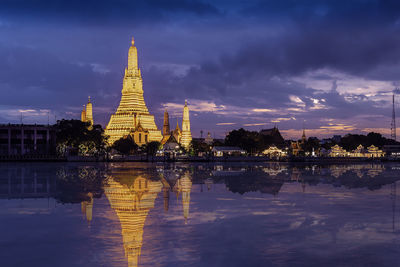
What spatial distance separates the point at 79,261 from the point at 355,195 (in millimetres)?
16615

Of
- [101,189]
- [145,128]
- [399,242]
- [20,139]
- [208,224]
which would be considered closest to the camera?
[399,242]

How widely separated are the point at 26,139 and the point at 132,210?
8739 cm

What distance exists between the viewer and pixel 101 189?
24.7 metres

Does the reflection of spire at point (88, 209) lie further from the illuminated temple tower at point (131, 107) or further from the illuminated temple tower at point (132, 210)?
the illuminated temple tower at point (131, 107)

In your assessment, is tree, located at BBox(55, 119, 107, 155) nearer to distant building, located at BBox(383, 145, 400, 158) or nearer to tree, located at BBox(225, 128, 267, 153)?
tree, located at BBox(225, 128, 267, 153)

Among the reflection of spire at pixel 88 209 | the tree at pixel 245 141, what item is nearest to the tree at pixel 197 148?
the tree at pixel 245 141

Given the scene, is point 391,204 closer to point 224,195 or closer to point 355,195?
point 355,195

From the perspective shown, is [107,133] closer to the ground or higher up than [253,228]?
higher up

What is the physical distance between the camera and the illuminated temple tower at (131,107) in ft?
412

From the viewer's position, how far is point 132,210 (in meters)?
16.9

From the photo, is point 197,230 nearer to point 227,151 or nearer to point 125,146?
point 125,146

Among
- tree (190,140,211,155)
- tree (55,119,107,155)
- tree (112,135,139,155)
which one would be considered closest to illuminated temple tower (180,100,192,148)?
tree (190,140,211,155)

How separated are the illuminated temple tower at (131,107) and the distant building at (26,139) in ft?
89.7

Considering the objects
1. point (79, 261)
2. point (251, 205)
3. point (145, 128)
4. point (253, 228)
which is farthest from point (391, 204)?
point (145, 128)
